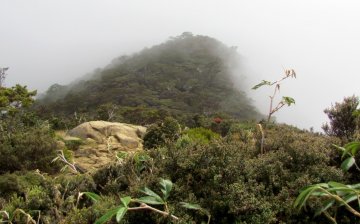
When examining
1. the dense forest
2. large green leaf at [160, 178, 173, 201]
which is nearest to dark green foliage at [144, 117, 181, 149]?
the dense forest

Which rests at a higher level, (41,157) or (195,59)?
(195,59)

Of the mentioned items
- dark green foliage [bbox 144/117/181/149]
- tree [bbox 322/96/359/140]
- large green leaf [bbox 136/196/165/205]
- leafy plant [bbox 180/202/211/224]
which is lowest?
dark green foliage [bbox 144/117/181/149]

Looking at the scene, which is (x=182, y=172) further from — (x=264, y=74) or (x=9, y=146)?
(x=264, y=74)

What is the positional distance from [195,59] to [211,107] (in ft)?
105

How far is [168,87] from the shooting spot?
73688mm

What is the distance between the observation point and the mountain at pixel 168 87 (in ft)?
206

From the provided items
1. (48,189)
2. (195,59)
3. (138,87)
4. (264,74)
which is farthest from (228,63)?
(48,189)

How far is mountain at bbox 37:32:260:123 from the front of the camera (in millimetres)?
62656

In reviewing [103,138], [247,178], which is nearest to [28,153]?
[103,138]

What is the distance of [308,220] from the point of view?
2.71 meters

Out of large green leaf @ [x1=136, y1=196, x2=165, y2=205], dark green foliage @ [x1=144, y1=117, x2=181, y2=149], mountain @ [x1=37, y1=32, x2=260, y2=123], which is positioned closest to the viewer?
large green leaf @ [x1=136, y1=196, x2=165, y2=205]

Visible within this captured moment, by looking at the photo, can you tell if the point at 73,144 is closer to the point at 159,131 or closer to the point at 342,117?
the point at 159,131

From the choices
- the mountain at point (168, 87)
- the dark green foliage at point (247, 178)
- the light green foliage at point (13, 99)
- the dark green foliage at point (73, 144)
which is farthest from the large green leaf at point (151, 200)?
the mountain at point (168, 87)

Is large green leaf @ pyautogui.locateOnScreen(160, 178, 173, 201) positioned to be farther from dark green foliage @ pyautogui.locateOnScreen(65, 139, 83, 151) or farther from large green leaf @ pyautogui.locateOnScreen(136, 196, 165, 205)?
dark green foliage @ pyautogui.locateOnScreen(65, 139, 83, 151)
